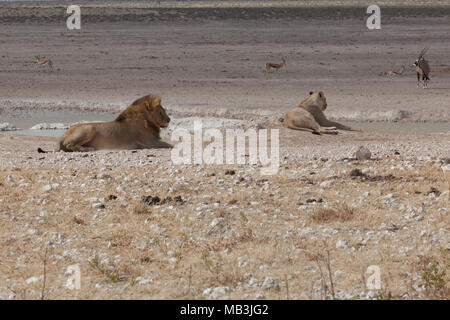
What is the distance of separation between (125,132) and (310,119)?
12.7 ft

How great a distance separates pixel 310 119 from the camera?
609 inches

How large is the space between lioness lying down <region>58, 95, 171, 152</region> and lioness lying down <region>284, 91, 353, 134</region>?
283 centimetres

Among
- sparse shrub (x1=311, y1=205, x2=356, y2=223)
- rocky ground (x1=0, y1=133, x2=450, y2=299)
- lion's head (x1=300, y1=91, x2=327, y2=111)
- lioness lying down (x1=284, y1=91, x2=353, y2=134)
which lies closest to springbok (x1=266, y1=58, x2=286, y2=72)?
lion's head (x1=300, y1=91, x2=327, y2=111)

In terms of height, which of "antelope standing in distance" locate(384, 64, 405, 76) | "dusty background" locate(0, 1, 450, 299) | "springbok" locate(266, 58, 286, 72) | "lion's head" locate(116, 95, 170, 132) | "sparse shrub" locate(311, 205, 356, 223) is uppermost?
"lion's head" locate(116, 95, 170, 132)

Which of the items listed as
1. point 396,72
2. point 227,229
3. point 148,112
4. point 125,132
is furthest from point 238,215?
point 396,72

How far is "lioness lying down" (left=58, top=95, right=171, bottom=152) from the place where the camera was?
42.9 ft

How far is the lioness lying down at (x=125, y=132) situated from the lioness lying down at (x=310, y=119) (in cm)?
283

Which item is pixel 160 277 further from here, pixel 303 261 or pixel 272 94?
pixel 272 94

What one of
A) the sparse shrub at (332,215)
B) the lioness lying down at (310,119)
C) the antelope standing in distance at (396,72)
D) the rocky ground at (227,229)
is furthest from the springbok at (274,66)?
the sparse shrub at (332,215)

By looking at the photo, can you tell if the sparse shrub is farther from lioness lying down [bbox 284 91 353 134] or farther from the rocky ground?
lioness lying down [bbox 284 91 353 134]

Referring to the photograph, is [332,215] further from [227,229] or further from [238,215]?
[227,229]

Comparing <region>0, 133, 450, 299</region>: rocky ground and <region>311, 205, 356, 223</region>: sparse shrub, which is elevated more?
<region>311, 205, 356, 223</region>: sparse shrub
